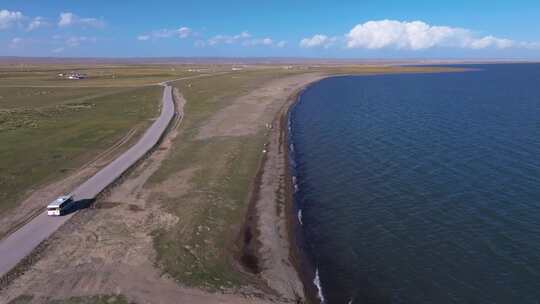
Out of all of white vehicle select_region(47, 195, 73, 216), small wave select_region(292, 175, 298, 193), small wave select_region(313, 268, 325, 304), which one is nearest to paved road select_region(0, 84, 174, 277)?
white vehicle select_region(47, 195, 73, 216)

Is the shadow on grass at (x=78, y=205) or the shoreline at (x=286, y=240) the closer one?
the shoreline at (x=286, y=240)

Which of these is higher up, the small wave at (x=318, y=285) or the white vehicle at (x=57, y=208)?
the white vehicle at (x=57, y=208)

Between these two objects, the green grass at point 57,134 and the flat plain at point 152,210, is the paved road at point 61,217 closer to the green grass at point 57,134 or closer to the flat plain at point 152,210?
the flat plain at point 152,210

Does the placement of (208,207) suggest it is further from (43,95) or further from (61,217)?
(43,95)

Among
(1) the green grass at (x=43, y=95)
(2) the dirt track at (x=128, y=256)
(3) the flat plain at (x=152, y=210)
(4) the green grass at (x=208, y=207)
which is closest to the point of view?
(2) the dirt track at (x=128, y=256)

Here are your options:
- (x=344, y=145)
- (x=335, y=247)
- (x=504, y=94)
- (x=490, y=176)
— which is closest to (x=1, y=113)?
(x=344, y=145)

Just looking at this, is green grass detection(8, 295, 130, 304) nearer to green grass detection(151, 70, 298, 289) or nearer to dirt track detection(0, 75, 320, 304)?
dirt track detection(0, 75, 320, 304)

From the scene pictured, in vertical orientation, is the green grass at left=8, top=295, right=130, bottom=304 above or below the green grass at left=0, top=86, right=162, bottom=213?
below

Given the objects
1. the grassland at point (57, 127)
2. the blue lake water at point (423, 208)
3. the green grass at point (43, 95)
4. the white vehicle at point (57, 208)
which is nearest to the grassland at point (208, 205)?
the blue lake water at point (423, 208)
